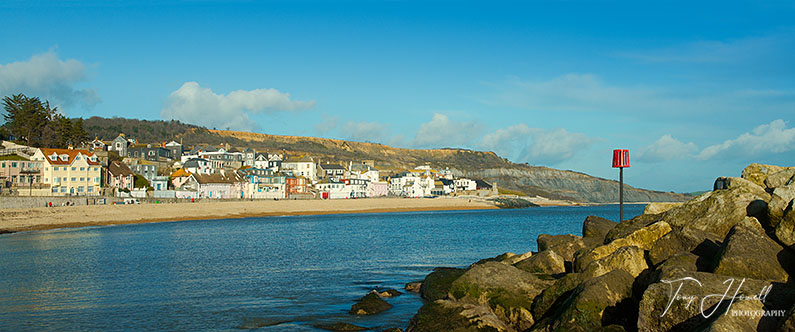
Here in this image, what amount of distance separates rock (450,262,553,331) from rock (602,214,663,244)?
3387 millimetres

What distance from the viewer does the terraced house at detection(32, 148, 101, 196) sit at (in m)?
89.0

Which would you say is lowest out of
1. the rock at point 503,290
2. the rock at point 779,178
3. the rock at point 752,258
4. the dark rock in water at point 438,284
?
the dark rock in water at point 438,284

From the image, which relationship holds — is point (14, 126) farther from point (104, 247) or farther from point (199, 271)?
point (199, 271)

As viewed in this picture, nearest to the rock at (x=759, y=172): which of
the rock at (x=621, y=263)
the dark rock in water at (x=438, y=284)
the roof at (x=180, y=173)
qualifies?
the rock at (x=621, y=263)

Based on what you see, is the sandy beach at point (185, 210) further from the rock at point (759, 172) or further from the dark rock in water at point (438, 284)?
the rock at point (759, 172)

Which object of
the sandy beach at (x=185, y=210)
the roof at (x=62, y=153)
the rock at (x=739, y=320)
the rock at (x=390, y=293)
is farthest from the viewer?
the roof at (x=62, y=153)

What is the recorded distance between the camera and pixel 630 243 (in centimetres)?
1688

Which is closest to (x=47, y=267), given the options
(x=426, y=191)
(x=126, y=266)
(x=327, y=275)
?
(x=126, y=266)

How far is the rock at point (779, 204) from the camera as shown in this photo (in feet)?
51.2

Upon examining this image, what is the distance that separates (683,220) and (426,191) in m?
147

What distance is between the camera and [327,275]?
93.9 ft

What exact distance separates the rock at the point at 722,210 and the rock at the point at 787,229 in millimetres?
2093

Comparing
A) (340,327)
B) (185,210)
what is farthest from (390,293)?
(185,210)

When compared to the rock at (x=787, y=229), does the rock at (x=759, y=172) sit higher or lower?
higher
